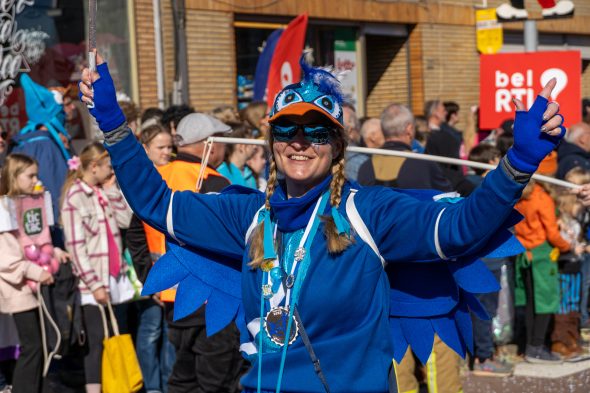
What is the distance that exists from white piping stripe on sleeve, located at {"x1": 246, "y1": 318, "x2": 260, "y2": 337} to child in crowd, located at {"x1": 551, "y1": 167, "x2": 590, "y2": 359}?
5.69 metres

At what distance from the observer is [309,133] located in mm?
3289

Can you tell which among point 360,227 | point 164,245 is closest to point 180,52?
point 164,245

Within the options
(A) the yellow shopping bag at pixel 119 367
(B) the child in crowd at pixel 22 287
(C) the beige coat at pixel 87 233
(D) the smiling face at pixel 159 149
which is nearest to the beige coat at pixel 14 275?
(B) the child in crowd at pixel 22 287

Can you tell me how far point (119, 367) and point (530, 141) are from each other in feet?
13.6

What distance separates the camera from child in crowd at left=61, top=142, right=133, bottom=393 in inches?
259

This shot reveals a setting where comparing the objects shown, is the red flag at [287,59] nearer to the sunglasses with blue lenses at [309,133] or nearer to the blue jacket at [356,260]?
the blue jacket at [356,260]

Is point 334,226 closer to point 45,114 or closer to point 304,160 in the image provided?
point 304,160

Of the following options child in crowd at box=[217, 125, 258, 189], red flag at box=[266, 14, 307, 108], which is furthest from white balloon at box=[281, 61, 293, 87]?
child in crowd at box=[217, 125, 258, 189]

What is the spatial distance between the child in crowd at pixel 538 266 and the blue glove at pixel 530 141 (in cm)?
534

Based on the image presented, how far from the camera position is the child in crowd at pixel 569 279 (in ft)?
28.2

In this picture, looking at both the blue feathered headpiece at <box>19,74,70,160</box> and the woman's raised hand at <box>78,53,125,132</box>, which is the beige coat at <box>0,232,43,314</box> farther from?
the woman's raised hand at <box>78,53,125,132</box>

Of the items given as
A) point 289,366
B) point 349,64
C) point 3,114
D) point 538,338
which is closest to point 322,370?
point 289,366

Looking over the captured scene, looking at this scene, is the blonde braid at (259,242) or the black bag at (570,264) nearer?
the blonde braid at (259,242)

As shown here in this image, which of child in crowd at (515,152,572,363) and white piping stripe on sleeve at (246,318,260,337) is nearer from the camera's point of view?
white piping stripe on sleeve at (246,318,260,337)
